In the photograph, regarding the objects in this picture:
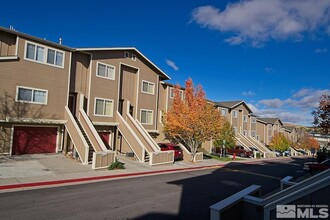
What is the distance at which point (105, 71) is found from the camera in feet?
86.9

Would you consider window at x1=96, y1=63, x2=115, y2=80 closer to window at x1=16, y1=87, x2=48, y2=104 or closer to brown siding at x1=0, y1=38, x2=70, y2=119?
brown siding at x1=0, y1=38, x2=70, y2=119

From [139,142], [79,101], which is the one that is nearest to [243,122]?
[139,142]

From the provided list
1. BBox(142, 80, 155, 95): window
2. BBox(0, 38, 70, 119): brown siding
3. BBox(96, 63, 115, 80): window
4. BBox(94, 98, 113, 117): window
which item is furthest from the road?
BBox(142, 80, 155, 95): window

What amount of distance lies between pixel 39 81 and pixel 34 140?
481 cm

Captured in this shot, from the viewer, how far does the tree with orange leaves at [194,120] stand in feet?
88.6

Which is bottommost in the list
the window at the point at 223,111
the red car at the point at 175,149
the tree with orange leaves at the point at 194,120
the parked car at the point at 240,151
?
the parked car at the point at 240,151

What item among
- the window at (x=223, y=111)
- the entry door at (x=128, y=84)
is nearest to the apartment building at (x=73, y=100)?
the entry door at (x=128, y=84)

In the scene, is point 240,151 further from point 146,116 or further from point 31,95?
point 31,95

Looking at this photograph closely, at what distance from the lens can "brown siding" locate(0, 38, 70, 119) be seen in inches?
768

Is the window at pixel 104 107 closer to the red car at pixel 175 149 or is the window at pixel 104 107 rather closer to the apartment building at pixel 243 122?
the red car at pixel 175 149

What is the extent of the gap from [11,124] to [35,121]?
1.66 metres

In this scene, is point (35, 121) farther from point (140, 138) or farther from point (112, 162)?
point (140, 138)

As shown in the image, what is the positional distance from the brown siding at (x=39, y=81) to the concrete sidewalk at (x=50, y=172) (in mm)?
3635

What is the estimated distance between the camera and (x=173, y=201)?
11172 mm
